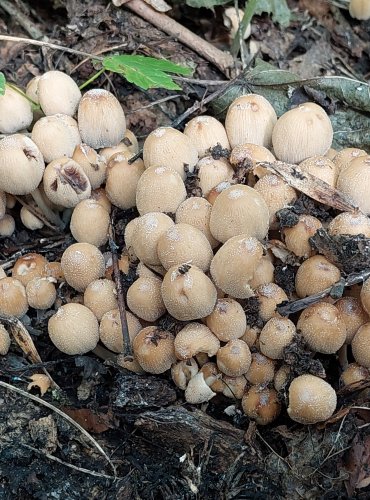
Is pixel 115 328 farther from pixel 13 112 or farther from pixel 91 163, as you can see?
pixel 13 112

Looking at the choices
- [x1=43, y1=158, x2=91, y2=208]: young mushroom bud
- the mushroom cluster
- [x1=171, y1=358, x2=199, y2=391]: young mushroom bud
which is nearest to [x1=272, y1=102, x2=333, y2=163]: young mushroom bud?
the mushroom cluster

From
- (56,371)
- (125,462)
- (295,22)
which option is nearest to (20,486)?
(125,462)

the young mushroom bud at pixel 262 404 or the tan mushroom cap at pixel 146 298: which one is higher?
the tan mushroom cap at pixel 146 298

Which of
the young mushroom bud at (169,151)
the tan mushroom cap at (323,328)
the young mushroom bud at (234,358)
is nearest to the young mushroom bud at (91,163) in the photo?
the young mushroom bud at (169,151)

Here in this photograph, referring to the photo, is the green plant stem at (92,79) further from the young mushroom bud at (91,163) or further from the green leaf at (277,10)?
the green leaf at (277,10)

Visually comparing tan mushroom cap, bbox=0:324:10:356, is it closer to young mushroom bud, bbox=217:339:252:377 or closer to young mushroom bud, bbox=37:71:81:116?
young mushroom bud, bbox=217:339:252:377
